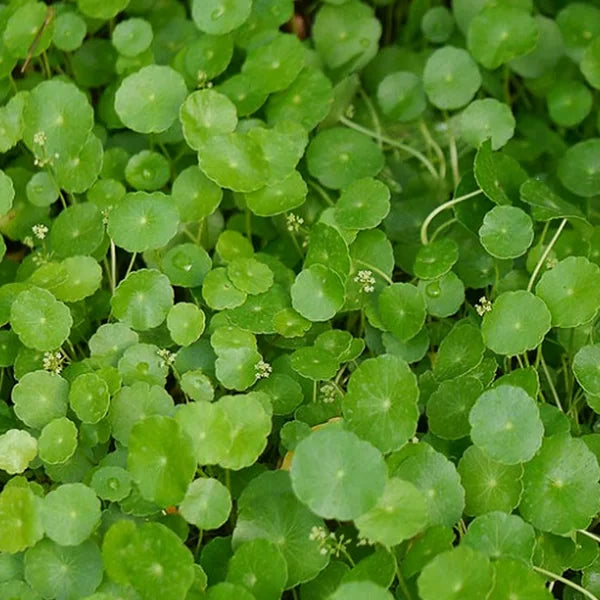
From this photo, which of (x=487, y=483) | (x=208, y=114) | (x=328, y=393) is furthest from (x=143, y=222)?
(x=487, y=483)

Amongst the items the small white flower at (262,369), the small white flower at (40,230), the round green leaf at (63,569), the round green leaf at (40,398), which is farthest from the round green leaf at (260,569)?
the small white flower at (40,230)

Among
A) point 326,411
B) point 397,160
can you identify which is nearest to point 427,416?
point 326,411

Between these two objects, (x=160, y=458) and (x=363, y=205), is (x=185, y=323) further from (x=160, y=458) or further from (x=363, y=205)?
(x=363, y=205)

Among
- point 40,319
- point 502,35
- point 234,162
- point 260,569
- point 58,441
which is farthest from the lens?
point 502,35

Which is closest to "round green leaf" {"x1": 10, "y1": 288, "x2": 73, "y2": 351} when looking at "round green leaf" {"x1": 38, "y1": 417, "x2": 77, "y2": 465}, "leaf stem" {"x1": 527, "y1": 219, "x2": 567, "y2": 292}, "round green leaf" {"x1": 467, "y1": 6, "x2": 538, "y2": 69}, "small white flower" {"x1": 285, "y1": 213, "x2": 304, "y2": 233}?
"round green leaf" {"x1": 38, "y1": 417, "x2": 77, "y2": 465}

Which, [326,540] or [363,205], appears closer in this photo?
[326,540]

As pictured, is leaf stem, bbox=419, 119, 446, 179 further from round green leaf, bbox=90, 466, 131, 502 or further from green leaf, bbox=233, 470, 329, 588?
round green leaf, bbox=90, 466, 131, 502

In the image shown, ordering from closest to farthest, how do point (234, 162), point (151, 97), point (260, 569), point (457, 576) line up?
point (457, 576)
point (260, 569)
point (234, 162)
point (151, 97)
